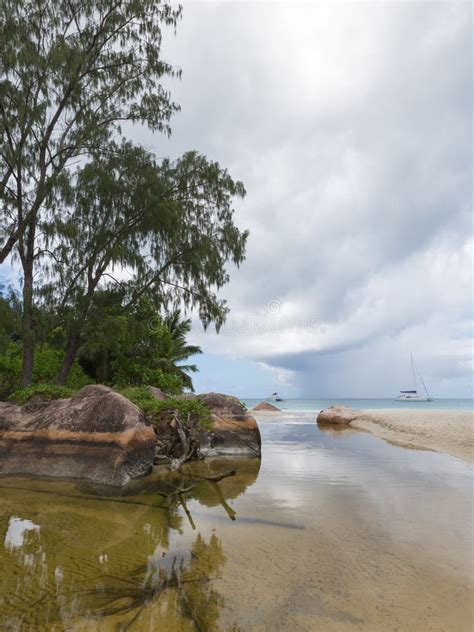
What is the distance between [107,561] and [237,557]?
1598 mm

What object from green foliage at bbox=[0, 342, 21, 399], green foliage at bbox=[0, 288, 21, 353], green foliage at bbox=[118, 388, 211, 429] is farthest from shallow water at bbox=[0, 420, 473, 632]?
green foliage at bbox=[0, 342, 21, 399]

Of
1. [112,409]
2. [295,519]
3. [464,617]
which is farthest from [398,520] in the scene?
[112,409]

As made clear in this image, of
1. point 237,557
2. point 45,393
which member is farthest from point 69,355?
point 237,557

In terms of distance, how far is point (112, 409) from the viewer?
9852mm

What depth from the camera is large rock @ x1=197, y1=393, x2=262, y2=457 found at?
14.0m

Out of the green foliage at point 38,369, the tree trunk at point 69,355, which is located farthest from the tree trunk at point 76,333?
the green foliage at point 38,369

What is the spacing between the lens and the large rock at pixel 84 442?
30.0 feet

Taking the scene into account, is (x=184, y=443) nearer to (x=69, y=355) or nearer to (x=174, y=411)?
(x=174, y=411)

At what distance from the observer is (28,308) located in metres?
16.7

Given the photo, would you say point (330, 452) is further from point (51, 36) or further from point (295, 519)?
point (51, 36)

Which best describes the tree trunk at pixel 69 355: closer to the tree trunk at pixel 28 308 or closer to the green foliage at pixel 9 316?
the tree trunk at pixel 28 308

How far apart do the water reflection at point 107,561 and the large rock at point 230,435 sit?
18.9ft

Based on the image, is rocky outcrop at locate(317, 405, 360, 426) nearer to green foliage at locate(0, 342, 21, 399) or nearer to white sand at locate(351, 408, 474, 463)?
white sand at locate(351, 408, 474, 463)

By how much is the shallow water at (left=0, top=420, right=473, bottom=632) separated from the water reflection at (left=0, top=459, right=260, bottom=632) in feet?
0.06
